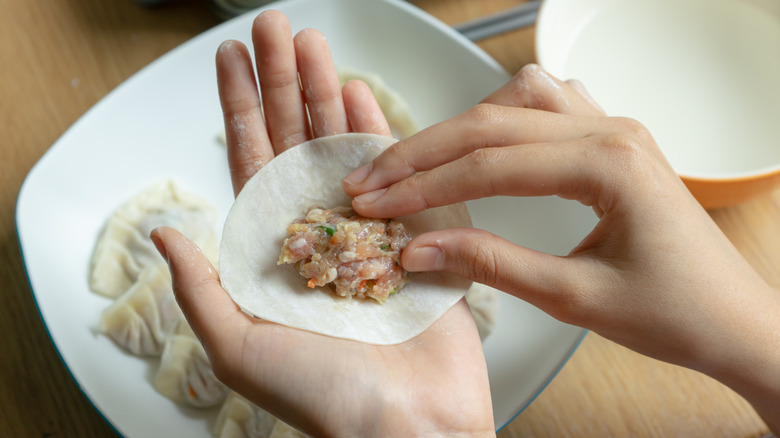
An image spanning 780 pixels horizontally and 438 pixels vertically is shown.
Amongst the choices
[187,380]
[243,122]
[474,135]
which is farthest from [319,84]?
[187,380]

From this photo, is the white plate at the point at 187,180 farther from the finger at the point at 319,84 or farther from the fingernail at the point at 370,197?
the fingernail at the point at 370,197

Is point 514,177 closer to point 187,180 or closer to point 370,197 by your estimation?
point 370,197

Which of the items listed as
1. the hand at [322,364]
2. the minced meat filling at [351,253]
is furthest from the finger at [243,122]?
the minced meat filling at [351,253]

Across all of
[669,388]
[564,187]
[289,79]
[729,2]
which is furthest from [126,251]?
[729,2]

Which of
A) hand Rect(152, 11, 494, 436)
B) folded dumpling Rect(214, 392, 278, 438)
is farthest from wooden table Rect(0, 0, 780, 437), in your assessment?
hand Rect(152, 11, 494, 436)

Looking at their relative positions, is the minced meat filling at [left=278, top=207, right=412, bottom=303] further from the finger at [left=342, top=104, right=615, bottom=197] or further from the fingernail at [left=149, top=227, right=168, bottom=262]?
the fingernail at [left=149, top=227, right=168, bottom=262]

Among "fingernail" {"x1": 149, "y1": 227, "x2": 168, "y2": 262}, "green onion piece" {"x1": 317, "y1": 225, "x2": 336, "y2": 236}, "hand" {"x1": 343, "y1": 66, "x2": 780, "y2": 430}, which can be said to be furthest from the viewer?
"green onion piece" {"x1": 317, "y1": 225, "x2": 336, "y2": 236}
